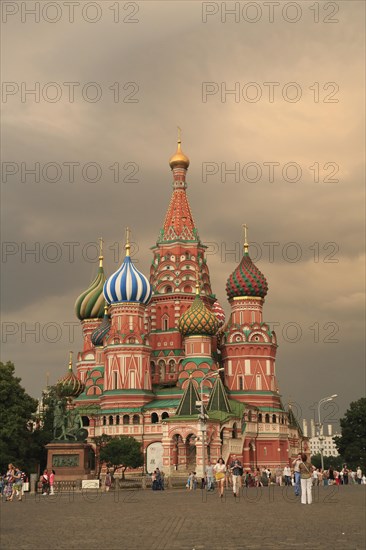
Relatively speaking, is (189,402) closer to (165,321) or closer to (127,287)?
(127,287)

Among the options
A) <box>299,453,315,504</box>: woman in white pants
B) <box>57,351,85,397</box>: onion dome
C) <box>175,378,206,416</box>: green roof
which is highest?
<box>57,351,85,397</box>: onion dome

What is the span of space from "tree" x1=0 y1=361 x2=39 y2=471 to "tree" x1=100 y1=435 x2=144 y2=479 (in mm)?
5539

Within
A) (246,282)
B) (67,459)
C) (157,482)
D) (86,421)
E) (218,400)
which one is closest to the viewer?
(157,482)

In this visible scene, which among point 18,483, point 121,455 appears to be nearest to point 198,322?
point 121,455

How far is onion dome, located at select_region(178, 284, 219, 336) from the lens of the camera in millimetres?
68500

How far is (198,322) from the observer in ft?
225

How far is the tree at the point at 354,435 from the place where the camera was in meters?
80.9

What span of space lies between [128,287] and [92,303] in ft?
53.7

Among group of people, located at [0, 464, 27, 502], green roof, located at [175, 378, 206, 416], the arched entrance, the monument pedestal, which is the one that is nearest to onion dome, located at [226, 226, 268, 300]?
green roof, located at [175, 378, 206, 416]

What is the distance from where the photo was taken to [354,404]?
84500 mm

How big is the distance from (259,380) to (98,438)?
15.6m

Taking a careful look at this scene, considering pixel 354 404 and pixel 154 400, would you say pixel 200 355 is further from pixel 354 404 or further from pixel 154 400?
pixel 354 404

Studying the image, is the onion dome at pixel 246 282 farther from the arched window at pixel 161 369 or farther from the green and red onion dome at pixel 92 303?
the green and red onion dome at pixel 92 303

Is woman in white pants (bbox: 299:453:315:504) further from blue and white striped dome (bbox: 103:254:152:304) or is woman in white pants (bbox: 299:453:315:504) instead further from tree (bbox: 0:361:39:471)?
blue and white striped dome (bbox: 103:254:152:304)
